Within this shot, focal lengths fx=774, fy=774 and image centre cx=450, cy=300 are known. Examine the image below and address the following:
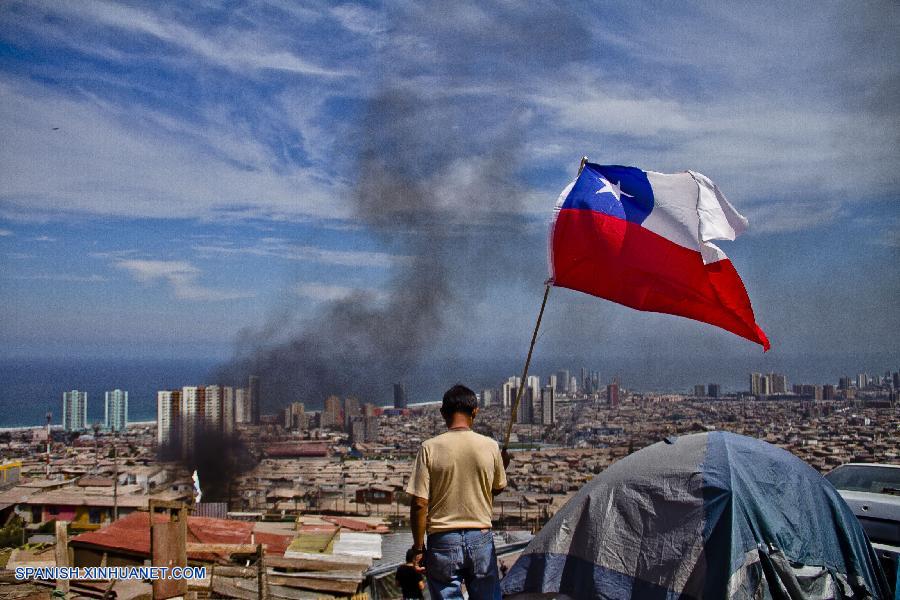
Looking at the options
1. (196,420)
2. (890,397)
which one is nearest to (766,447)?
(196,420)

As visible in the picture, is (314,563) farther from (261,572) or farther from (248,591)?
(261,572)

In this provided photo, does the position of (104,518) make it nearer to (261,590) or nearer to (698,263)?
(261,590)

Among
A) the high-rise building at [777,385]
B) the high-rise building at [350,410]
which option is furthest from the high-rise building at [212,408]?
the high-rise building at [777,385]

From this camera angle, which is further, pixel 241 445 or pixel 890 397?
pixel 890 397

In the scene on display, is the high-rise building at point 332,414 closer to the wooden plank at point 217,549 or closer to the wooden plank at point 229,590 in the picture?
the wooden plank at point 217,549

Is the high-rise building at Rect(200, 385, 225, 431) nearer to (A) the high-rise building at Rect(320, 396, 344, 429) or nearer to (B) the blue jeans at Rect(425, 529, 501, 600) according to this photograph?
(A) the high-rise building at Rect(320, 396, 344, 429)

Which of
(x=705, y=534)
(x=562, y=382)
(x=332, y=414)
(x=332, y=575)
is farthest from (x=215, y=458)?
(x=562, y=382)
